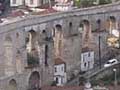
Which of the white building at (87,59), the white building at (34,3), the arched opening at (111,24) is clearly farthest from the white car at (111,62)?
the white building at (34,3)

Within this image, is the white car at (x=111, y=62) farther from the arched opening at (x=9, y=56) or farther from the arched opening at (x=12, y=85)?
the arched opening at (x=9, y=56)

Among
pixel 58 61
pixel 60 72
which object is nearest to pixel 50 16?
pixel 58 61

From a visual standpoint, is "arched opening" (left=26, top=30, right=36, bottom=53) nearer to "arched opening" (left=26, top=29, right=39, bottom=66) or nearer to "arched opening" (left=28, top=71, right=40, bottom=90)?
"arched opening" (left=26, top=29, right=39, bottom=66)

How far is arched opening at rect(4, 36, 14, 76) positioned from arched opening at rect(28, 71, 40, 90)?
6.34 feet

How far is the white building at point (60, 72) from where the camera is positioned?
47.5 meters

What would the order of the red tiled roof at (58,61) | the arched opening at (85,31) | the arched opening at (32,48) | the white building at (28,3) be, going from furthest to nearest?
the white building at (28,3), the arched opening at (85,31), the red tiled roof at (58,61), the arched opening at (32,48)

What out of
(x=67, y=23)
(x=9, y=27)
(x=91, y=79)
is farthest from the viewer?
(x=67, y=23)

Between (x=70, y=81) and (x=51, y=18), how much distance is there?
3.63 meters

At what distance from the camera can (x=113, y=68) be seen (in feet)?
156

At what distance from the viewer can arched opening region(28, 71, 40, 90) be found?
1768 inches

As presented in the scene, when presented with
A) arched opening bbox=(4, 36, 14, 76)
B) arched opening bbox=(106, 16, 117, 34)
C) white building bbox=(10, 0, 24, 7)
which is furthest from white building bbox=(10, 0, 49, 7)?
arched opening bbox=(4, 36, 14, 76)

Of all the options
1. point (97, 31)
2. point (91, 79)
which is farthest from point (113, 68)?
point (97, 31)

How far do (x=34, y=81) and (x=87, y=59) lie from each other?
231 inches

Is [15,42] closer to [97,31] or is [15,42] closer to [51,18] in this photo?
[51,18]
